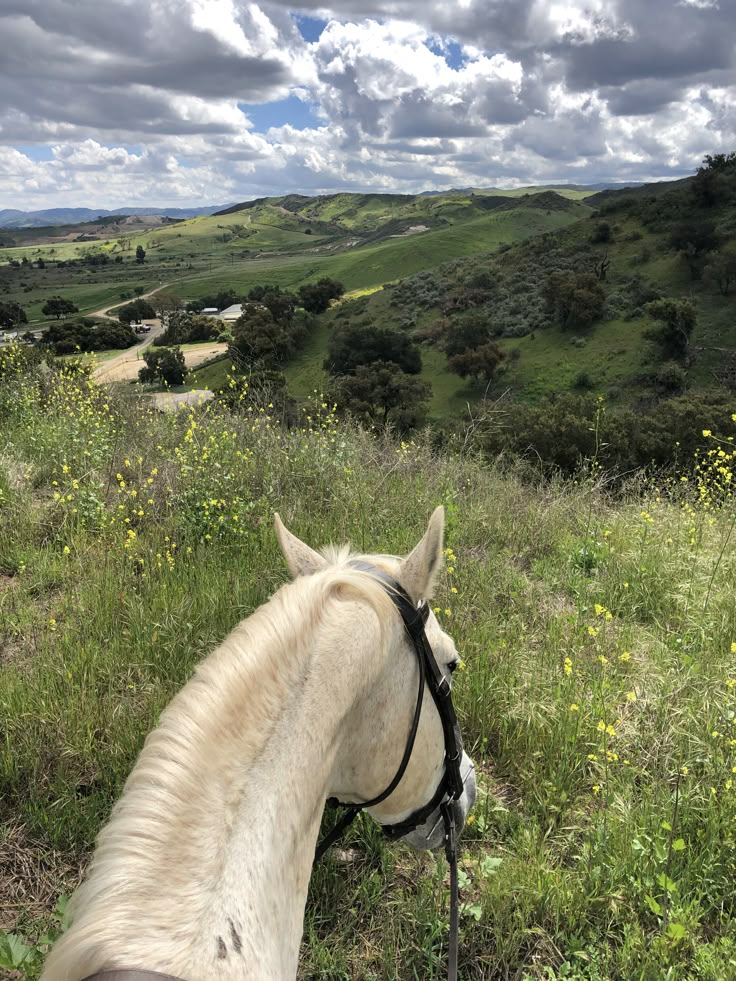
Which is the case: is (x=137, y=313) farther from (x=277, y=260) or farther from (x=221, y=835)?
(x=221, y=835)

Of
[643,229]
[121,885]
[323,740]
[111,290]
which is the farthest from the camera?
[111,290]

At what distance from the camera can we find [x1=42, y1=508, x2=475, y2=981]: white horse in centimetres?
104

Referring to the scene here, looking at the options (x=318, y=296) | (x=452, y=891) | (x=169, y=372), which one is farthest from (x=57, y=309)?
(x=452, y=891)

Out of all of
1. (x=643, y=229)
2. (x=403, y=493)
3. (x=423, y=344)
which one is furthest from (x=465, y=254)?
(x=403, y=493)

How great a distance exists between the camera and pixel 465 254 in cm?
10519

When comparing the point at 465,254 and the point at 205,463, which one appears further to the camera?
the point at 465,254

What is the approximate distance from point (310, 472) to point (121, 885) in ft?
14.3

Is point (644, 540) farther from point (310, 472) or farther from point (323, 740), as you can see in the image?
point (323, 740)

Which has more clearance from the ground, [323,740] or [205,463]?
[323,740]

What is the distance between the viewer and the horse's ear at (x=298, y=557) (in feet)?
5.99

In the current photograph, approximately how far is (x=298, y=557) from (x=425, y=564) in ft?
1.41

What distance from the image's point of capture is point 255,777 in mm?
1264

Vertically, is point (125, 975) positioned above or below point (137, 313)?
above

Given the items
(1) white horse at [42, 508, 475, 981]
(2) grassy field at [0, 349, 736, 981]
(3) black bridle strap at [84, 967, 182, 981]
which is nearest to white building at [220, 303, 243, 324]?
(2) grassy field at [0, 349, 736, 981]
